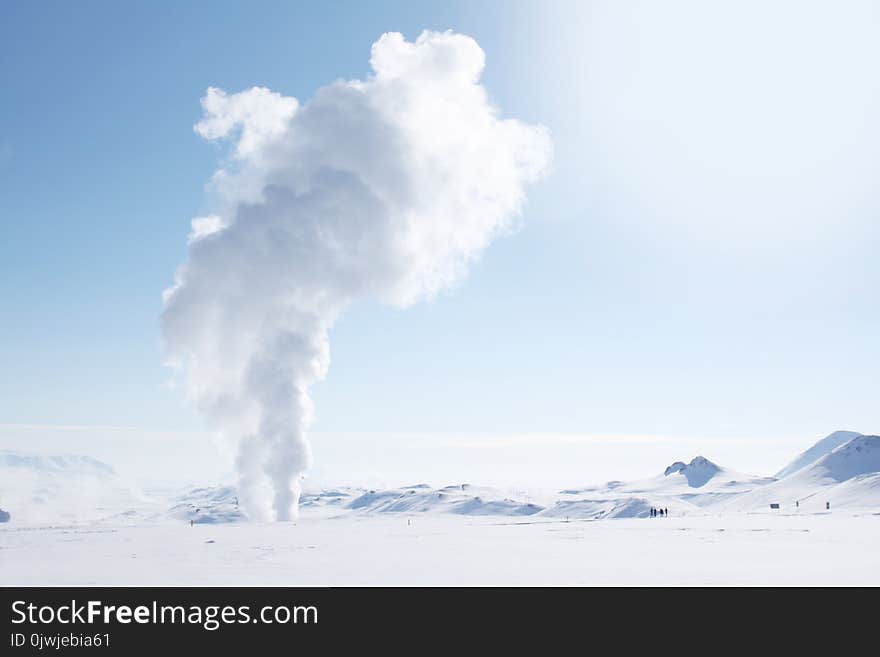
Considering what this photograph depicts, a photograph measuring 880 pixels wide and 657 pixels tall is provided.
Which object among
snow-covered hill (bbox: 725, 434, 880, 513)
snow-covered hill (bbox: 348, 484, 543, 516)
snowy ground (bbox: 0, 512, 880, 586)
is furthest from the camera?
snow-covered hill (bbox: 348, 484, 543, 516)

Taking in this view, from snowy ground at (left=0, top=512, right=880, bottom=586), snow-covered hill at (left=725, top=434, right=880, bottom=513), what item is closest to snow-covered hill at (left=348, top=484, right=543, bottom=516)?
snow-covered hill at (left=725, top=434, right=880, bottom=513)

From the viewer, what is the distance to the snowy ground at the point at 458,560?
18391 mm

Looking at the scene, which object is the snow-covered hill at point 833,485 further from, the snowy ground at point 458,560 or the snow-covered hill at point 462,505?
the snowy ground at point 458,560

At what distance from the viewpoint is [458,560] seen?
2317 cm

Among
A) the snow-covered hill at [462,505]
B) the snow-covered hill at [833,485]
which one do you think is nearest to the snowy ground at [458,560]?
the snow-covered hill at [833,485]

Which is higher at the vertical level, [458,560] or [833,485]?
[458,560]

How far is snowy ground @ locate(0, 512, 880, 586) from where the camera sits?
18.4m

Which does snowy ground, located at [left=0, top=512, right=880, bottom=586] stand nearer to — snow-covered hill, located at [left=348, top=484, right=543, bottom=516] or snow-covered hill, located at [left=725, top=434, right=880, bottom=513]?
snow-covered hill, located at [left=725, top=434, right=880, bottom=513]

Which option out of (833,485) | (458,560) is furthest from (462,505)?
(458,560)

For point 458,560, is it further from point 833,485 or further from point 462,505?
point 462,505
